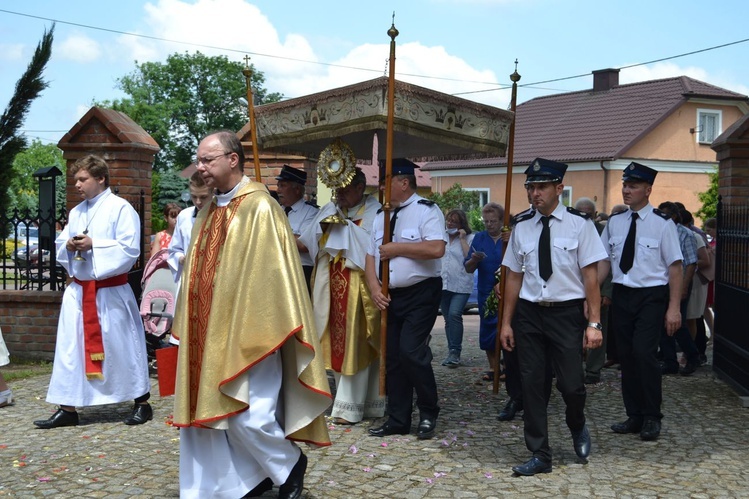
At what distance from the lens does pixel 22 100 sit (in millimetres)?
7500

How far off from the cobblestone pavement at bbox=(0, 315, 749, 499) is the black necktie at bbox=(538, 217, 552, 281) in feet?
4.09

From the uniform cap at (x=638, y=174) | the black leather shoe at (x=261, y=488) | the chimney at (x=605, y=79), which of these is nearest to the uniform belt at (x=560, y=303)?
the uniform cap at (x=638, y=174)

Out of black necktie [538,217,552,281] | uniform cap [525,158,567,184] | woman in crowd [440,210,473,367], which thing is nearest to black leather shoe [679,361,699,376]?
woman in crowd [440,210,473,367]

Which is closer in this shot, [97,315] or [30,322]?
[97,315]

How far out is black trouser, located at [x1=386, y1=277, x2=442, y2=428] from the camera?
6.92 metres

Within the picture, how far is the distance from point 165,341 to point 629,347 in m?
5.44

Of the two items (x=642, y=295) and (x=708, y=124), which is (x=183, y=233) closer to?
(x=642, y=295)

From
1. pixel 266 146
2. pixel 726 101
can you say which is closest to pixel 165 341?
pixel 266 146

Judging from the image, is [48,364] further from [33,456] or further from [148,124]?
[148,124]

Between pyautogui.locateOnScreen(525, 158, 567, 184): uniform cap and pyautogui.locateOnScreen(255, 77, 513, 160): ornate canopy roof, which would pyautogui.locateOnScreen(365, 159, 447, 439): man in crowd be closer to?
pyautogui.locateOnScreen(255, 77, 513, 160): ornate canopy roof

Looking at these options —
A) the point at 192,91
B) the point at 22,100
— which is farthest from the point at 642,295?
the point at 192,91

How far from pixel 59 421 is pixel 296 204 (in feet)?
9.58

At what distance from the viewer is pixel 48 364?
1034 centimetres

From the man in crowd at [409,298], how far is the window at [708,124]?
1404 inches
